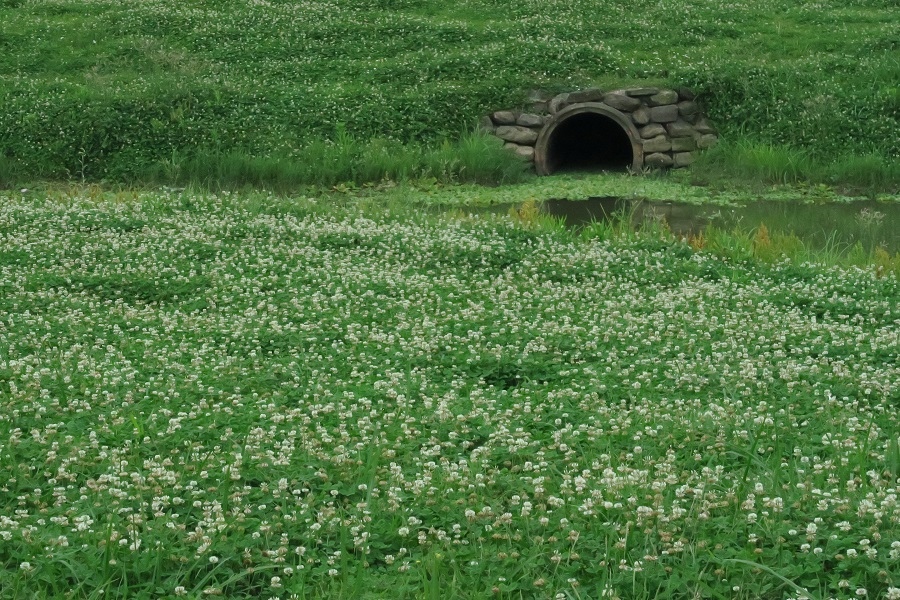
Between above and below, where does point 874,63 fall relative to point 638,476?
above

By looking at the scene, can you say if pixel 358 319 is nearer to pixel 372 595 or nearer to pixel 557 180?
pixel 372 595

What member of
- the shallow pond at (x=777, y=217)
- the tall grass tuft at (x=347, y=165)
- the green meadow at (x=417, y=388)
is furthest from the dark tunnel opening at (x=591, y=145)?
the shallow pond at (x=777, y=217)

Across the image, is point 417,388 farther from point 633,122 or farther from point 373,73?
point 373,73

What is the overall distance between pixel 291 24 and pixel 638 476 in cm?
2131

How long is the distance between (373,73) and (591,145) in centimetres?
542

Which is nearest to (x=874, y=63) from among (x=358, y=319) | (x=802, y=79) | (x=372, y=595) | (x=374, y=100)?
(x=802, y=79)

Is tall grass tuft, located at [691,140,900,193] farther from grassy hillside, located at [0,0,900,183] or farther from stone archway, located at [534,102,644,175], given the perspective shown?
stone archway, located at [534,102,644,175]

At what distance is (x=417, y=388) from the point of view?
20.0ft

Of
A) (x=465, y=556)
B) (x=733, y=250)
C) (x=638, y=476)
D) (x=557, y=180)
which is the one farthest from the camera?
(x=557, y=180)

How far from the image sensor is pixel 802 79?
20438 mm

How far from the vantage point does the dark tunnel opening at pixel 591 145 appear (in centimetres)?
2211

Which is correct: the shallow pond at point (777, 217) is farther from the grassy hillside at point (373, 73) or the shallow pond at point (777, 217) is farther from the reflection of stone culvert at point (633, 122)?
the reflection of stone culvert at point (633, 122)

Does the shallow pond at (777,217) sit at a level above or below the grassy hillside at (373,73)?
below

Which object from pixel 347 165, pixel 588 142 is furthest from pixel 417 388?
pixel 588 142
